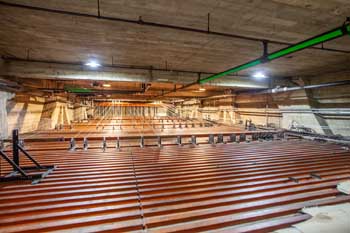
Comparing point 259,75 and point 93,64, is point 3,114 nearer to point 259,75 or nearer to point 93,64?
point 93,64

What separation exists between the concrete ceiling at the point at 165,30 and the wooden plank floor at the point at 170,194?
2155 millimetres

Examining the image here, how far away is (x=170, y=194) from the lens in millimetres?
2176

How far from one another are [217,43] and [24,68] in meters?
4.78

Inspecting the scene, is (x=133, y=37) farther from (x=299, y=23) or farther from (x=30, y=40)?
(x=299, y=23)

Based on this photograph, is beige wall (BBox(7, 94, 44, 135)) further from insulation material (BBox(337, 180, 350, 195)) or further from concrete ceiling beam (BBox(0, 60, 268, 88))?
insulation material (BBox(337, 180, 350, 195))

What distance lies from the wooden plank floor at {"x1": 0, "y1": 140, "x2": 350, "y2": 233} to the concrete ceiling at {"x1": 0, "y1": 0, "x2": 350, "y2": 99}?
7.07 ft

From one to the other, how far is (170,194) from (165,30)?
2433mm

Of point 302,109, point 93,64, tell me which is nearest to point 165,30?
point 93,64

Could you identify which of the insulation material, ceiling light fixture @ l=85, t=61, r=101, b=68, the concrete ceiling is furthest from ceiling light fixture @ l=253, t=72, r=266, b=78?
ceiling light fixture @ l=85, t=61, r=101, b=68

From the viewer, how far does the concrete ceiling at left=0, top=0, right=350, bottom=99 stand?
2307 millimetres

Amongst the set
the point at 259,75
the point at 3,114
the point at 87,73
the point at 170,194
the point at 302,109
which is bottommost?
the point at 170,194

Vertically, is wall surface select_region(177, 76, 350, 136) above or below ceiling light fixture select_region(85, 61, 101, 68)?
below

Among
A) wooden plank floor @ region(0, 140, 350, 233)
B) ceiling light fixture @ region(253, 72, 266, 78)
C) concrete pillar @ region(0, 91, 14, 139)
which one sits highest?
ceiling light fixture @ region(253, 72, 266, 78)

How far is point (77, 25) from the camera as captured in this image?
109 inches
